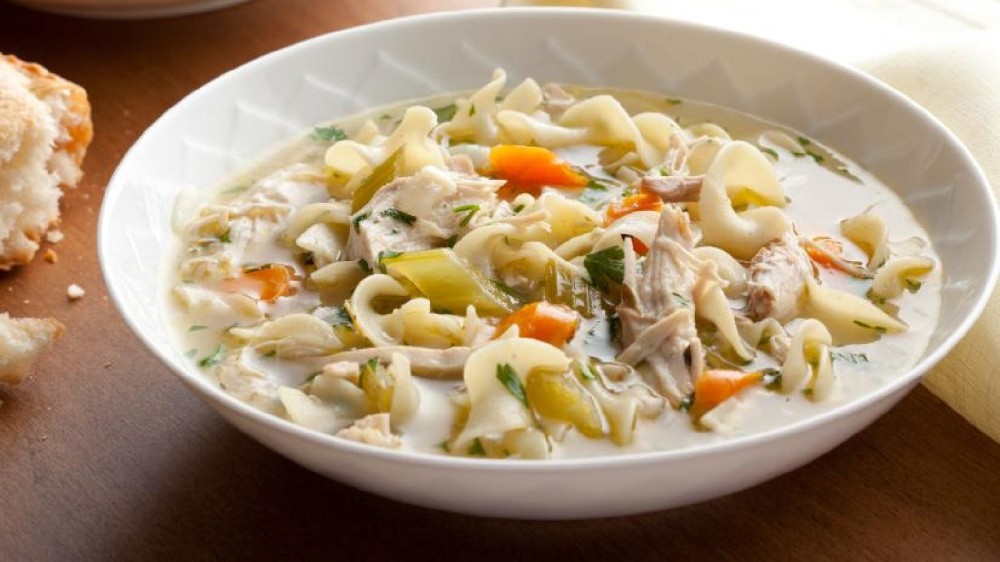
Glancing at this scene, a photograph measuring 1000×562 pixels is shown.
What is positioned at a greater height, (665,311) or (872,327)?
(665,311)

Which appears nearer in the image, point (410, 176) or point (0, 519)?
point (0, 519)

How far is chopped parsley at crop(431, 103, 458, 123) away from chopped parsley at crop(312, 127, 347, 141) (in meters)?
0.34

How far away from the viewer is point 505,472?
251 cm

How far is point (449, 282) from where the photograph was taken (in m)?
3.34

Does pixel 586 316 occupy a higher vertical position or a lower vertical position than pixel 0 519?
higher

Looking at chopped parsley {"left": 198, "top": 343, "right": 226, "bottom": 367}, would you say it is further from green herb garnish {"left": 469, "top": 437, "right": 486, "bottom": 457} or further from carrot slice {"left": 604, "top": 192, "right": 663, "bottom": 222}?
carrot slice {"left": 604, "top": 192, "right": 663, "bottom": 222}

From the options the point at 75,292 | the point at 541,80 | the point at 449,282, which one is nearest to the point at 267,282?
the point at 449,282

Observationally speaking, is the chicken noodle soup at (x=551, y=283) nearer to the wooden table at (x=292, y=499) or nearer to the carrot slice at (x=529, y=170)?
the carrot slice at (x=529, y=170)

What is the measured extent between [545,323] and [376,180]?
35.1 inches

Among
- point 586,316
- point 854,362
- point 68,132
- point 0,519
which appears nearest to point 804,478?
point 854,362

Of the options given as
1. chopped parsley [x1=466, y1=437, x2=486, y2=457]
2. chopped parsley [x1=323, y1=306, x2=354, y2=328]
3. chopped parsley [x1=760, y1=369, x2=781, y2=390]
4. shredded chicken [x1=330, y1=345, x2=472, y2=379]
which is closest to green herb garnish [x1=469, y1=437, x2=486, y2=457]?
chopped parsley [x1=466, y1=437, x2=486, y2=457]

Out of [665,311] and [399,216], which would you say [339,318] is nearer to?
[399,216]

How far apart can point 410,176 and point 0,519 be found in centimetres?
146

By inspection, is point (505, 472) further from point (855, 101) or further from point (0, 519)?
point (855, 101)
